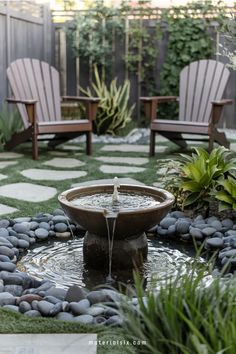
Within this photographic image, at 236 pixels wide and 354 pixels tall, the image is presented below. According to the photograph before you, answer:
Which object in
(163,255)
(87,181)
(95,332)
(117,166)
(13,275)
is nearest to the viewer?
(95,332)

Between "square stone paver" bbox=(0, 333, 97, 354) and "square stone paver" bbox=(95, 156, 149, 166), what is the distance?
320cm

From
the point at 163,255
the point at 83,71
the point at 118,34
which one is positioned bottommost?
the point at 163,255

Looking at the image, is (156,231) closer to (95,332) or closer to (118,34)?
(95,332)

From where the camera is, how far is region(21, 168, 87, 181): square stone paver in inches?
164

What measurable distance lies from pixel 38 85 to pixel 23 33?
1.27 metres

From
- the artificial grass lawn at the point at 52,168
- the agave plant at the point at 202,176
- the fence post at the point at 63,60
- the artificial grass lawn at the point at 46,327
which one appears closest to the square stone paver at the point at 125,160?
the artificial grass lawn at the point at 52,168

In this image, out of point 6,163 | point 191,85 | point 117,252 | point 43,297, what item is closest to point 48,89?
point 6,163

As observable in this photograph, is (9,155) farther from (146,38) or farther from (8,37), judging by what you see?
(146,38)

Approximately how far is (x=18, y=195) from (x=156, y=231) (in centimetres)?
108

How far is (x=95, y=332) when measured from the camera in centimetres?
173

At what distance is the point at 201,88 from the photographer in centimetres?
561

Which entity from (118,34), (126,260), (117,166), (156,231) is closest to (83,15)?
(118,34)

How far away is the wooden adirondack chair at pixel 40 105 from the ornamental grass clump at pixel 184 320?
12.1 ft

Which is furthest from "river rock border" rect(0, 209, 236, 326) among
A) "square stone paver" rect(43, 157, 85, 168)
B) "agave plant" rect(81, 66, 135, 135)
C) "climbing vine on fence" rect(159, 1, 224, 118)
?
"climbing vine on fence" rect(159, 1, 224, 118)
